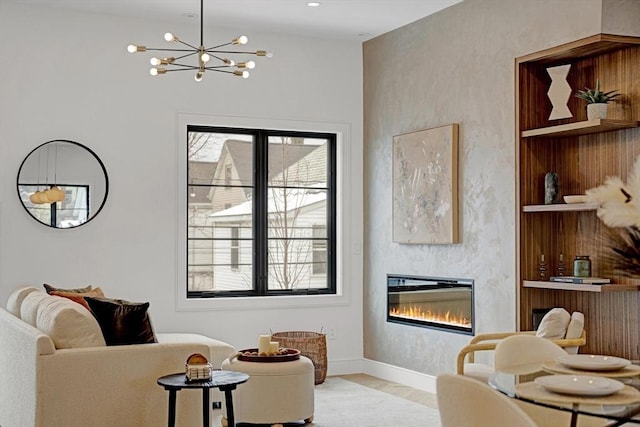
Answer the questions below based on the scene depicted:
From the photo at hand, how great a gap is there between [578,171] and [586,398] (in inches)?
122

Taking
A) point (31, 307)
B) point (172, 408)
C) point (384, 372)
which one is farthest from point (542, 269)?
point (31, 307)

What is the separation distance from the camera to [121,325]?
4430 mm

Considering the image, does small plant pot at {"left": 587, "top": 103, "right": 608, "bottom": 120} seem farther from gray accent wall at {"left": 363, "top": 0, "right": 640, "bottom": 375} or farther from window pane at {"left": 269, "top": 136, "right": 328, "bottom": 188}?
window pane at {"left": 269, "top": 136, "right": 328, "bottom": 188}

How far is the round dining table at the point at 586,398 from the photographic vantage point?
95.8 inches

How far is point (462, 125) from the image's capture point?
6207mm

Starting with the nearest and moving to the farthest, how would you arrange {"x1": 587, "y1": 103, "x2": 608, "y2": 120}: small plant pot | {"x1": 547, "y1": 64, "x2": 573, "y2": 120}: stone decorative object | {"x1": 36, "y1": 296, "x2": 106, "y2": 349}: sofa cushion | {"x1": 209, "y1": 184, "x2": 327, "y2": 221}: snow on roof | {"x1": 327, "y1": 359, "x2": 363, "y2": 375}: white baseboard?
{"x1": 36, "y1": 296, "x2": 106, "y2": 349}: sofa cushion → {"x1": 587, "y1": 103, "x2": 608, "y2": 120}: small plant pot → {"x1": 547, "y1": 64, "x2": 573, "y2": 120}: stone decorative object → {"x1": 209, "y1": 184, "x2": 327, "y2": 221}: snow on roof → {"x1": 327, "y1": 359, "x2": 363, "y2": 375}: white baseboard

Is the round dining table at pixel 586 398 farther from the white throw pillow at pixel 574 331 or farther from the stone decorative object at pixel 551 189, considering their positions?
the stone decorative object at pixel 551 189

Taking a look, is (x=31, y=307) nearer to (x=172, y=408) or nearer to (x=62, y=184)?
(x=172, y=408)

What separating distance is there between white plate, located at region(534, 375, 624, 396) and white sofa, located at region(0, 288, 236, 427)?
2.22 m

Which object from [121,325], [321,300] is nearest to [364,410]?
[321,300]

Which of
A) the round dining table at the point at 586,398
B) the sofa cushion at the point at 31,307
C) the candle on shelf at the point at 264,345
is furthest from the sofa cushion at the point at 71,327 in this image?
the round dining table at the point at 586,398

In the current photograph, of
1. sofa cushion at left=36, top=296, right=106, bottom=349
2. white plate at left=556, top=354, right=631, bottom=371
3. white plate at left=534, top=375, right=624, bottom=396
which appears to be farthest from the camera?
sofa cushion at left=36, top=296, right=106, bottom=349

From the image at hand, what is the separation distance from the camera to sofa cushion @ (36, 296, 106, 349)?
4195 millimetres

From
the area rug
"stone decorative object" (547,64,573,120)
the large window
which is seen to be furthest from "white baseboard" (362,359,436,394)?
"stone decorative object" (547,64,573,120)
